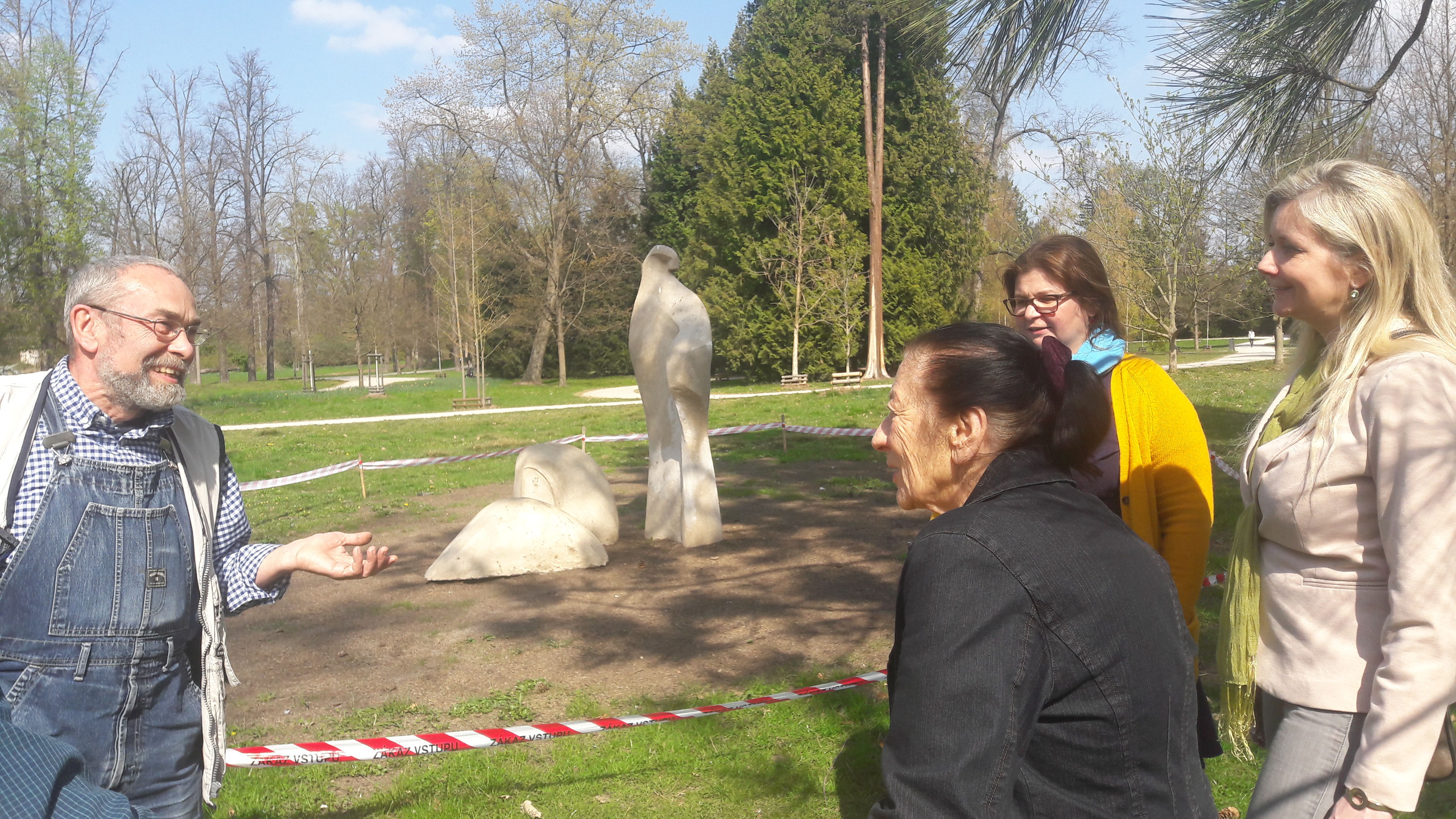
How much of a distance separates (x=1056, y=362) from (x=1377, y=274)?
2.69 feet

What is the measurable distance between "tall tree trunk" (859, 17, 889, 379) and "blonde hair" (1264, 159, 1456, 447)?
1033 inches

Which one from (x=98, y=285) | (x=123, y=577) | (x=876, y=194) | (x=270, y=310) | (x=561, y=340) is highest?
(x=876, y=194)

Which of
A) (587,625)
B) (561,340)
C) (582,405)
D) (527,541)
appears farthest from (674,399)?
(561,340)

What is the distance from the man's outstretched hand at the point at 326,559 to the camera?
2771mm

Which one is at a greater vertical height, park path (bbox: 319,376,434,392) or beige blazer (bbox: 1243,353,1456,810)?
beige blazer (bbox: 1243,353,1456,810)

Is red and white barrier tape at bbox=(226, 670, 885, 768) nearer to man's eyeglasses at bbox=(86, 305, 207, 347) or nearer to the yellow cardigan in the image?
man's eyeglasses at bbox=(86, 305, 207, 347)

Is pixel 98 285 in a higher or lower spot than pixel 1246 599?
higher

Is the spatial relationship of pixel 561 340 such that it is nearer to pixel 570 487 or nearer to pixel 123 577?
pixel 570 487

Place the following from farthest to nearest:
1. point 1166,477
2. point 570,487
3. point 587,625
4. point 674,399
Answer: point 570,487
point 674,399
point 587,625
point 1166,477

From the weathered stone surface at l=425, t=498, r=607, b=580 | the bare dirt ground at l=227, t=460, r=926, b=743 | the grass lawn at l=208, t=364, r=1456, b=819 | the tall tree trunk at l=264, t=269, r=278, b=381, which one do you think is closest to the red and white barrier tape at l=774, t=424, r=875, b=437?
the bare dirt ground at l=227, t=460, r=926, b=743

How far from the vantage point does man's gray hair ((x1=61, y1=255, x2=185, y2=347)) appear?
256 cm

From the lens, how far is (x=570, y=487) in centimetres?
909

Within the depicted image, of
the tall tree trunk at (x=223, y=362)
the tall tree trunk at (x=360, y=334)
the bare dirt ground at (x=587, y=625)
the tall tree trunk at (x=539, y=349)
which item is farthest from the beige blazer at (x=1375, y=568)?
the tall tree trunk at (x=223, y=362)

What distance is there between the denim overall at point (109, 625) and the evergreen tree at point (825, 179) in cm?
2705
